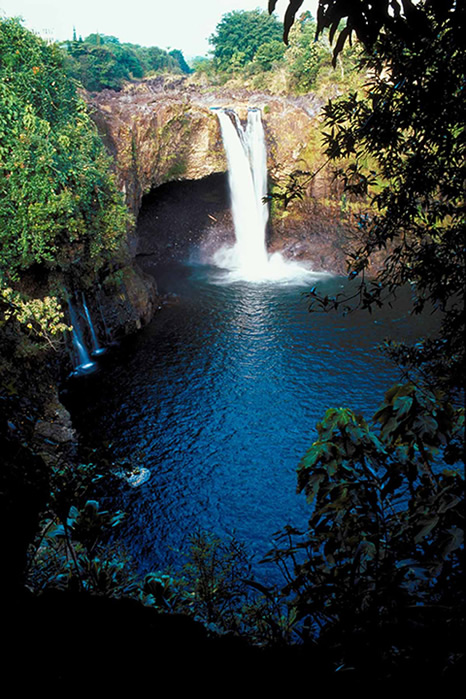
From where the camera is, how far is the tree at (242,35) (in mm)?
36812

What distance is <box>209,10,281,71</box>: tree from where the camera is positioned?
121ft

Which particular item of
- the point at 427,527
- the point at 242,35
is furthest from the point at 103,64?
the point at 427,527

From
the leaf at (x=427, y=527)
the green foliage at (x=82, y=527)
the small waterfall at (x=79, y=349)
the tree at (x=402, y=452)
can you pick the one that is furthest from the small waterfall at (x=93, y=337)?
the leaf at (x=427, y=527)

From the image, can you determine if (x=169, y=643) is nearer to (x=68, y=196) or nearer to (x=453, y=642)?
(x=453, y=642)

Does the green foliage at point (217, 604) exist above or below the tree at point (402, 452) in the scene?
below

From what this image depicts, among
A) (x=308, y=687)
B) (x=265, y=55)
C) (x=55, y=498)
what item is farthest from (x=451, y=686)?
(x=265, y=55)

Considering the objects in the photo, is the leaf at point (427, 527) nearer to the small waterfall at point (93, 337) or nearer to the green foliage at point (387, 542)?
the green foliage at point (387, 542)

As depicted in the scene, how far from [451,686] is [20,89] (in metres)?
19.5

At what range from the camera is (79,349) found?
19.3 meters

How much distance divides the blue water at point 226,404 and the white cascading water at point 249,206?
617cm

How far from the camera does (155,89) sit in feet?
131

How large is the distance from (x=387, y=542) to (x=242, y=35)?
1740 inches

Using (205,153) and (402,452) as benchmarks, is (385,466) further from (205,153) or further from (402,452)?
(205,153)

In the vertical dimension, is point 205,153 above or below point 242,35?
below
